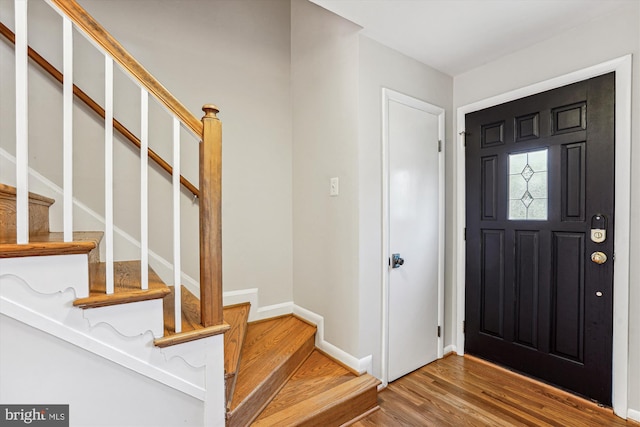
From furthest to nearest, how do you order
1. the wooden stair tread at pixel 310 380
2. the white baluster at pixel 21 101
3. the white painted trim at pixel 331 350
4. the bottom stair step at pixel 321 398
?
the white painted trim at pixel 331 350, the wooden stair tread at pixel 310 380, the bottom stair step at pixel 321 398, the white baluster at pixel 21 101

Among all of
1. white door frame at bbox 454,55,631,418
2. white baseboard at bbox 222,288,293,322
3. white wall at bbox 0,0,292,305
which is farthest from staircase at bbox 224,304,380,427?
white door frame at bbox 454,55,631,418

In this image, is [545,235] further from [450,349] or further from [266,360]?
[266,360]

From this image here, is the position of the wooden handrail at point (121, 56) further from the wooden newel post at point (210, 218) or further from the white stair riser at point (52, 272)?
the white stair riser at point (52, 272)

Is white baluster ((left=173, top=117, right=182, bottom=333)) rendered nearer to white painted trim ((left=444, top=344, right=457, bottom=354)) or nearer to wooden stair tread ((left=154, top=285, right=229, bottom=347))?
wooden stair tread ((left=154, top=285, right=229, bottom=347))

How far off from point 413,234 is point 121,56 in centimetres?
202

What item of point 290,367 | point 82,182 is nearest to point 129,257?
point 82,182

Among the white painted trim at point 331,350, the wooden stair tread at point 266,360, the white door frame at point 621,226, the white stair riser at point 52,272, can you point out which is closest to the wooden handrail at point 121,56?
the white stair riser at point 52,272

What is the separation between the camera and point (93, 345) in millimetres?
1134

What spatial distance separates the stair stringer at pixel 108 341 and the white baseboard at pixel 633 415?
2327 millimetres

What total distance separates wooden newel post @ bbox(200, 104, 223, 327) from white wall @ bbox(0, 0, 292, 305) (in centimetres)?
93

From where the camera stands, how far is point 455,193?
2551 millimetres

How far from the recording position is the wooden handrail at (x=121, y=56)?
1.07m

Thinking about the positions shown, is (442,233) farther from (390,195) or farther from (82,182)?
(82,182)

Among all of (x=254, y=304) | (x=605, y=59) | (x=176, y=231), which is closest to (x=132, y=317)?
(x=176, y=231)
